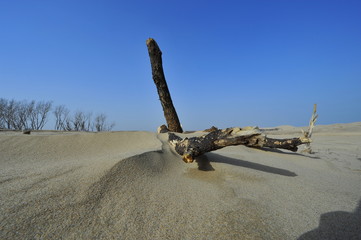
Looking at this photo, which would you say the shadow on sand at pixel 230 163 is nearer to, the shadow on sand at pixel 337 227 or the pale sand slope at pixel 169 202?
the pale sand slope at pixel 169 202

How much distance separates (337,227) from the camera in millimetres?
1188

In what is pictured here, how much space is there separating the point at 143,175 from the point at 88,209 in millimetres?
597

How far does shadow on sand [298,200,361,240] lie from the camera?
3.58 feet

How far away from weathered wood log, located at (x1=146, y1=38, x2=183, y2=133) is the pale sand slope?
3491mm

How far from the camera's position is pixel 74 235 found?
0.97 metres

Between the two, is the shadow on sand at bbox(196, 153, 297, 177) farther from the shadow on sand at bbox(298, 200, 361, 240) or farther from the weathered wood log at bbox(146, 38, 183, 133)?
the weathered wood log at bbox(146, 38, 183, 133)

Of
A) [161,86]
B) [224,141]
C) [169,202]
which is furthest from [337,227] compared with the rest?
[161,86]

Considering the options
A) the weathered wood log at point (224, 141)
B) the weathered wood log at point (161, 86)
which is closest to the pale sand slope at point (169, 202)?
the weathered wood log at point (224, 141)

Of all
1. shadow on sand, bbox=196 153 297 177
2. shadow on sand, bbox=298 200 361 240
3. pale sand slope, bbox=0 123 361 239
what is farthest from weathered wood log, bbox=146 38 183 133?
shadow on sand, bbox=298 200 361 240

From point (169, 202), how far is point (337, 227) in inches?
44.4

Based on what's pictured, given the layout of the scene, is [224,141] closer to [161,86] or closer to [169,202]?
[169,202]

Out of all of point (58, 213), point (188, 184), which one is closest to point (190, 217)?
point (188, 184)

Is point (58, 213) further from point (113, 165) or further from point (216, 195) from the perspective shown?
point (216, 195)

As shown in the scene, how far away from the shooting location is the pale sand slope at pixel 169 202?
1056 millimetres
